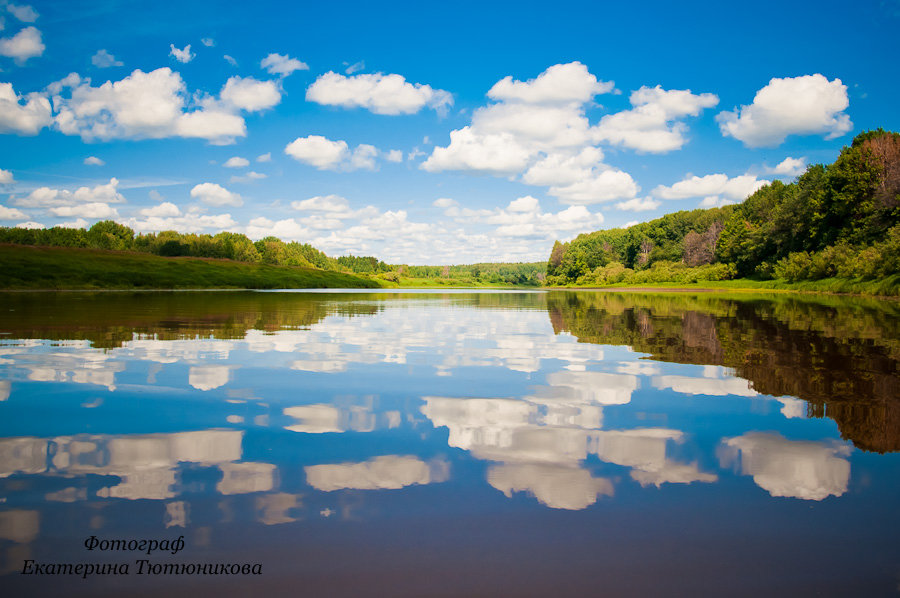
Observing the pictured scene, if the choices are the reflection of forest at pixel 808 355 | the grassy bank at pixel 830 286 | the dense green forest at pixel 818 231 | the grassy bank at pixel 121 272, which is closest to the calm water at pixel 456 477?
the reflection of forest at pixel 808 355

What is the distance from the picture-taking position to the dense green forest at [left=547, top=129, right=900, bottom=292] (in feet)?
208

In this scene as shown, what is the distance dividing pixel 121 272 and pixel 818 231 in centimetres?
10673

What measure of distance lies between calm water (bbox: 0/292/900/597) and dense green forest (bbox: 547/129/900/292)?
56.7 meters

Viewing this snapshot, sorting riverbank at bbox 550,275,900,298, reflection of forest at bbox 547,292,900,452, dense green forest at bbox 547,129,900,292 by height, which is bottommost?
reflection of forest at bbox 547,292,900,452

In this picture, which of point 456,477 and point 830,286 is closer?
point 456,477

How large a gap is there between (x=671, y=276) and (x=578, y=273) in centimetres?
7934

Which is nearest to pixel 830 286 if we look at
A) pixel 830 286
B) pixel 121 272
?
pixel 830 286

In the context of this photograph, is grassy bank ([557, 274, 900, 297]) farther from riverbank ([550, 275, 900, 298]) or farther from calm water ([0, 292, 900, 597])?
calm water ([0, 292, 900, 597])

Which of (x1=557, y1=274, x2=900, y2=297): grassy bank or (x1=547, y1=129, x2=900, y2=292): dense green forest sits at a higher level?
(x1=547, y1=129, x2=900, y2=292): dense green forest

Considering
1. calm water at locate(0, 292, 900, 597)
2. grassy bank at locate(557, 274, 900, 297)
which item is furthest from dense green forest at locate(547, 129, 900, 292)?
calm water at locate(0, 292, 900, 597)

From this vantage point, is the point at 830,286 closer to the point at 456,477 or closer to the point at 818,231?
the point at 818,231

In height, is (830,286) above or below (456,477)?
above

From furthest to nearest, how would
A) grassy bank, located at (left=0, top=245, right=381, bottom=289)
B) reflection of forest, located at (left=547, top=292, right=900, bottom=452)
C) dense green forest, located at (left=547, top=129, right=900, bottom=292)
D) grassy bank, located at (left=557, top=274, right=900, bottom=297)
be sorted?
grassy bank, located at (left=0, top=245, right=381, bottom=289) < dense green forest, located at (left=547, top=129, right=900, bottom=292) < grassy bank, located at (left=557, top=274, right=900, bottom=297) < reflection of forest, located at (left=547, top=292, right=900, bottom=452)

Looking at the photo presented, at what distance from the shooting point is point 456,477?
515 centimetres
